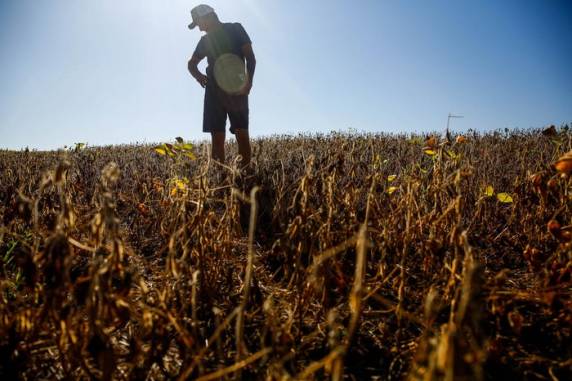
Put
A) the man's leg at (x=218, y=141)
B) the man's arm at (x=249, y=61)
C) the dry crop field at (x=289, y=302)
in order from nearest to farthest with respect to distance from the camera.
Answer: the dry crop field at (x=289, y=302)
the man's arm at (x=249, y=61)
the man's leg at (x=218, y=141)

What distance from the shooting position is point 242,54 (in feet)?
13.4

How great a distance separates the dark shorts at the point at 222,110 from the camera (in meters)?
3.94

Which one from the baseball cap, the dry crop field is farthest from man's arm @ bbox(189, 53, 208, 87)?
the dry crop field

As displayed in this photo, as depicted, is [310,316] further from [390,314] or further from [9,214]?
[9,214]

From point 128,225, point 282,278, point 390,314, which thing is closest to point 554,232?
point 390,314

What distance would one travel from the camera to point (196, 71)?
13.1 feet

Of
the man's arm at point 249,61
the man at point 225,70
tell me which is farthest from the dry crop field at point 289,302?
the man's arm at point 249,61

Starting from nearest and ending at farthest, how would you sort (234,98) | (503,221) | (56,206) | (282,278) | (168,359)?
(168,359) < (282,278) < (56,206) < (503,221) < (234,98)

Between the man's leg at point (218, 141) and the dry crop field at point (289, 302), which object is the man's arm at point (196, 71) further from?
the dry crop field at point (289, 302)

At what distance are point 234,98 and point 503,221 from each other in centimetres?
293

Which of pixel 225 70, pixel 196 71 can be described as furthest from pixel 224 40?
pixel 196 71

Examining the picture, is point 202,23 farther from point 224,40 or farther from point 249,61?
point 249,61

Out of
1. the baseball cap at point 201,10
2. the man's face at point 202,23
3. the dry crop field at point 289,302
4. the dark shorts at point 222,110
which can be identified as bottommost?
the dry crop field at point 289,302

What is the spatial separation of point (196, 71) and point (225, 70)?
1.15ft
